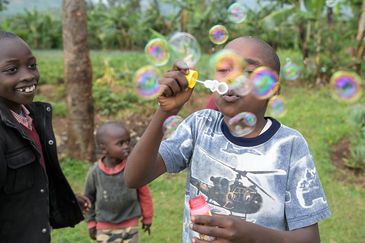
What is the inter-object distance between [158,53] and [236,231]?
919mm

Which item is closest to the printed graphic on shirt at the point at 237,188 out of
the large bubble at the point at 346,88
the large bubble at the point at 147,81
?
the large bubble at the point at 147,81

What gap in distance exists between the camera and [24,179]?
7.20 ft

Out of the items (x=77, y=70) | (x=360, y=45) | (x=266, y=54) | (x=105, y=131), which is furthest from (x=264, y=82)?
(x=360, y=45)

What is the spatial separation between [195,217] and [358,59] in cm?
912

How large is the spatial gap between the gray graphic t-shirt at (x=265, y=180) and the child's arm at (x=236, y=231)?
81 mm

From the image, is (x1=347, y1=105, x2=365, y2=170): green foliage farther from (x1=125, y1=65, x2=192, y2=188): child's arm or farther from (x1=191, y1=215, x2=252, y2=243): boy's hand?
(x1=191, y1=215, x2=252, y2=243): boy's hand

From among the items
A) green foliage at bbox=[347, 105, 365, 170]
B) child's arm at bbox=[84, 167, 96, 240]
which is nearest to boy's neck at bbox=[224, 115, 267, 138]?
child's arm at bbox=[84, 167, 96, 240]

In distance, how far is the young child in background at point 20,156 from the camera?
2.15 metres

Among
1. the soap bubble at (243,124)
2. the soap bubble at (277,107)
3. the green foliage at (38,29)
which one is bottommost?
the green foliage at (38,29)

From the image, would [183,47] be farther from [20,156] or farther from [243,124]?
[20,156]

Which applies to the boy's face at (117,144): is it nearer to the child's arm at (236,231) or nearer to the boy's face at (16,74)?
the boy's face at (16,74)

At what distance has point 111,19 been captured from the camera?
15.8m

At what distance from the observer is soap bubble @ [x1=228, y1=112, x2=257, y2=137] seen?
1616 mm

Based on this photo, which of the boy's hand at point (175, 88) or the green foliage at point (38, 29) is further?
the green foliage at point (38, 29)
